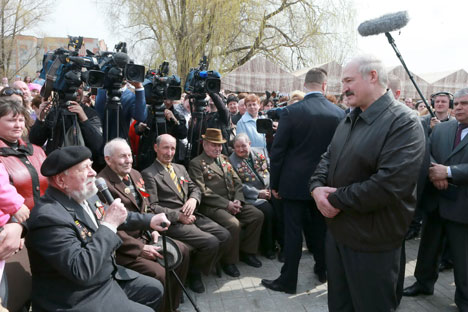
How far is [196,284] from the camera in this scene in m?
3.70

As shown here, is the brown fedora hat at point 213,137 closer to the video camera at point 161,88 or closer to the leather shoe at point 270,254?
the video camera at point 161,88

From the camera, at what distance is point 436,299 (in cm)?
352

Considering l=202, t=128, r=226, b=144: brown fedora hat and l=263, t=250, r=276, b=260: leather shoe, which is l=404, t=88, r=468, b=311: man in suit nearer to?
l=263, t=250, r=276, b=260: leather shoe

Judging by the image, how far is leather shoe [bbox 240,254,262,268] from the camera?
4326 mm

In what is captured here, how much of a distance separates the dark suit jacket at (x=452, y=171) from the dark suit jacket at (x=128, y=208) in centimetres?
267

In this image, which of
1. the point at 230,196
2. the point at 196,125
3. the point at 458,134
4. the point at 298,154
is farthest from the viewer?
the point at 196,125

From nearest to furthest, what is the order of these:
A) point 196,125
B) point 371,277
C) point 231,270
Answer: point 371,277, point 231,270, point 196,125

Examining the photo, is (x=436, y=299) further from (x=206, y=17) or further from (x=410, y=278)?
(x=206, y=17)

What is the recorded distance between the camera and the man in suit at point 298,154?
3.43 m

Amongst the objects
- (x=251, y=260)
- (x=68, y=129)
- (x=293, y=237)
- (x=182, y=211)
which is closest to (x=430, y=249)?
(x=293, y=237)

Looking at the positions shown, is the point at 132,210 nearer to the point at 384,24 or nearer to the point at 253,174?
the point at 253,174

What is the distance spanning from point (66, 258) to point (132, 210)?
1.24m

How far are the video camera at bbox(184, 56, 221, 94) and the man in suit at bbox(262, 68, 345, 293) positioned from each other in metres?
1.12

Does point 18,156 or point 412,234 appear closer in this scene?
point 18,156
